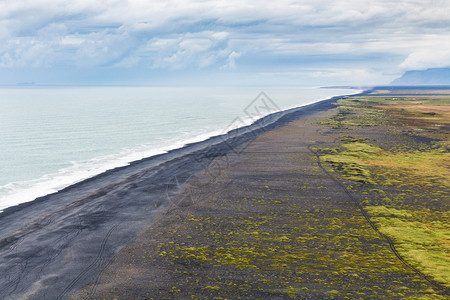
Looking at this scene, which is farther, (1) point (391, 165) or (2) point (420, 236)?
(1) point (391, 165)

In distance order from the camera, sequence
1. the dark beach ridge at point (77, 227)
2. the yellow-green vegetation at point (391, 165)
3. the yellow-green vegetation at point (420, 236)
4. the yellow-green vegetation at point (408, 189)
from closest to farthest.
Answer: the dark beach ridge at point (77, 227), the yellow-green vegetation at point (420, 236), the yellow-green vegetation at point (408, 189), the yellow-green vegetation at point (391, 165)

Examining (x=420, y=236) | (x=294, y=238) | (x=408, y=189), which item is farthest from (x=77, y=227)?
(x=408, y=189)

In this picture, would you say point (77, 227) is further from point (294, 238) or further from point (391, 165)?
point (391, 165)

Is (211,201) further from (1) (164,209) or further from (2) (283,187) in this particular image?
(2) (283,187)

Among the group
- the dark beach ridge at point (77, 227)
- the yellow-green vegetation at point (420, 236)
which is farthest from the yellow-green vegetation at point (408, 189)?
the dark beach ridge at point (77, 227)

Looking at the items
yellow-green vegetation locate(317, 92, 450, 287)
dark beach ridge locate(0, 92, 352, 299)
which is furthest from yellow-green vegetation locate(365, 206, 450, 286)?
dark beach ridge locate(0, 92, 352, 299)

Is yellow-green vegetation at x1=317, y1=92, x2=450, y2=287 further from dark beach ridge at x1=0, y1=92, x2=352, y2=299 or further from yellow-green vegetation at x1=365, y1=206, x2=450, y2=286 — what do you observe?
dark beach ridge at x1=0, y1=92, x2=352, y2=299

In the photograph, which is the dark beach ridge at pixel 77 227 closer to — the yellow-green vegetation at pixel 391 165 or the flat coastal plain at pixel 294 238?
the flat coastal plain at pixel 294 238
